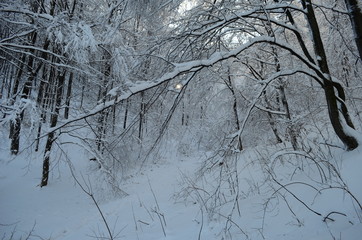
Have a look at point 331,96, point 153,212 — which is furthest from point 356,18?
→ point 153,212

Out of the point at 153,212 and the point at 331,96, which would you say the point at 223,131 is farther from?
the point at 153,212

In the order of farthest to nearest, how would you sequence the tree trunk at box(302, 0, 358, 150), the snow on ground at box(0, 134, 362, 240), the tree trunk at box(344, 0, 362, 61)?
the tree trunk at box(302, 0, 358, 150) → the tree trunk at box(344, 0, 362, 61) → the snow on ground at box(0, 134, 362, 240)

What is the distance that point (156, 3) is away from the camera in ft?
10.0

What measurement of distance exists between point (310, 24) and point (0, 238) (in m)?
7.56

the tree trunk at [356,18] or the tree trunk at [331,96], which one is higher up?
the tree trunk at [356,18]

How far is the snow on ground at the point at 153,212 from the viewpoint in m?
2.12

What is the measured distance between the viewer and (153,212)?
15.6 ft

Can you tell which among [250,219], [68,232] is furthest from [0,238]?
[250,219]

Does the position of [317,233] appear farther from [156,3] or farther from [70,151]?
[70,151]

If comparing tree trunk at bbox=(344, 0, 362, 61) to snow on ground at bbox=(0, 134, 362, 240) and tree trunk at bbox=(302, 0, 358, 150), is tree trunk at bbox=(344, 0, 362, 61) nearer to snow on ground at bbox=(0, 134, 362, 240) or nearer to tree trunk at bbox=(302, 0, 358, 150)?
tree trunk at bbox=(302, 0, 358, 150)

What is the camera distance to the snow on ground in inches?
83.7

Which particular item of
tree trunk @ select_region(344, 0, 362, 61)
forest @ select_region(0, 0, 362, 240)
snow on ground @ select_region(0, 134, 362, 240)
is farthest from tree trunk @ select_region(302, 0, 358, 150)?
tree trunk @ select_region(344, 0, 362, 61)

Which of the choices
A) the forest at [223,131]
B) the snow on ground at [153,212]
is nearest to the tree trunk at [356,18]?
the forest at [223,131]

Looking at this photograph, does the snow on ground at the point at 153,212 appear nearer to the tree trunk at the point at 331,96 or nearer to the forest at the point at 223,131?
the forest at the point at 223,131
